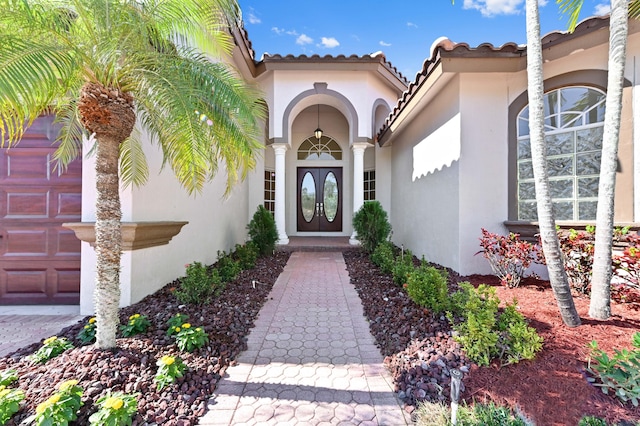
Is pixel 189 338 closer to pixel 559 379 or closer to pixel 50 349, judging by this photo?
pixel 50 349

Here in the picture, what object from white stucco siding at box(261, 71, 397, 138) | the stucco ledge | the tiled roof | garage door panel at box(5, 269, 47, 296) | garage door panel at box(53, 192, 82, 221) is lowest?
garage door panel at box(5, 269, 47, 296)

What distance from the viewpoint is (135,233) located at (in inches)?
145

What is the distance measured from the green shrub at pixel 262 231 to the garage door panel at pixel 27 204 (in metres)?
4.19

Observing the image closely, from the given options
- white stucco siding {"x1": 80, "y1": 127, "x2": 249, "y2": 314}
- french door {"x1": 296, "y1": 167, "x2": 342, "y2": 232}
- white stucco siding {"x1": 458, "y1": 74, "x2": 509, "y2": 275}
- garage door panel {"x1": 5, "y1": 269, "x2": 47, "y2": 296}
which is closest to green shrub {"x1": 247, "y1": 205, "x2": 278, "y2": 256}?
white stucco siding {"x1": 80, "y1": 127, "x2": 249, "y2": 314}

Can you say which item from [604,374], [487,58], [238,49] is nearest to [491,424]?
[604,374]

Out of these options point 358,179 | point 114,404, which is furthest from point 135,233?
point 358,179

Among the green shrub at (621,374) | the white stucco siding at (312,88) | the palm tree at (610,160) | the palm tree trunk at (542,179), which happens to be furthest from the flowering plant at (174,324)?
the white stucco siding at (312,88)

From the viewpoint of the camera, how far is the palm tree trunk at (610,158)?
2789mm

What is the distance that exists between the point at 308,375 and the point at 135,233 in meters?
2.89

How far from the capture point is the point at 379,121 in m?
10.5

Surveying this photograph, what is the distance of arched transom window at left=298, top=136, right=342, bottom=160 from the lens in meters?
11.5

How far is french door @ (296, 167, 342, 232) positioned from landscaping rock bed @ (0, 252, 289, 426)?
7.97m

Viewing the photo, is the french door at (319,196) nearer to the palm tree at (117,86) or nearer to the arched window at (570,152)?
the arched window at (570,152)

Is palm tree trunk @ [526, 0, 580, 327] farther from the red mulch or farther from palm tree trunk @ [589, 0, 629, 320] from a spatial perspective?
palm tree trunk @ [589, 0, 629, 320]
